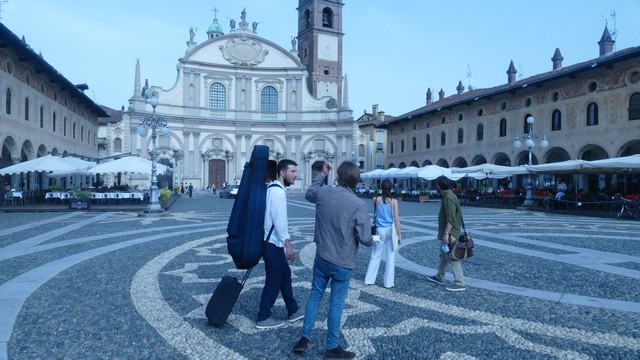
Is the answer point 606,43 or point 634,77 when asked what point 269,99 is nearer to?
point 606,43

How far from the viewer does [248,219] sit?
14.1 ft

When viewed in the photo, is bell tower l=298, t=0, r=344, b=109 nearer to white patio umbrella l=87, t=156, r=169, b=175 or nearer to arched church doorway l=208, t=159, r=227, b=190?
arched church doorway l=208, t=159, r=227, b=190

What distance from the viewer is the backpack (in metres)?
4.32

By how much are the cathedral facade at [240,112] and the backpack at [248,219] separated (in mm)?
43429

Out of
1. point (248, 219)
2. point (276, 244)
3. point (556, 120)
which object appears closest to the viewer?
point (248, 219)

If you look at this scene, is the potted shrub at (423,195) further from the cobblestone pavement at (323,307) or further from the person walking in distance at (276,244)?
the person walking in distance at (276,244)

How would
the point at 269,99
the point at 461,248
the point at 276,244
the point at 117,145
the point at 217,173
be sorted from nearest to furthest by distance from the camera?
the point at 276,244 → the point at 461,248 → the point at 117,145 → the point at 217,173 → the point at 269,99

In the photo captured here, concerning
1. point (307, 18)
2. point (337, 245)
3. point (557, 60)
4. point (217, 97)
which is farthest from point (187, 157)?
point (337, 245)

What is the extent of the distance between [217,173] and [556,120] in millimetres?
33146

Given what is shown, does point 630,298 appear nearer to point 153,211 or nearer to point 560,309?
point 560,309

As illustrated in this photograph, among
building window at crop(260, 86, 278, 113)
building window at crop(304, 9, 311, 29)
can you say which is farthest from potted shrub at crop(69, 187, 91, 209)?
building window at crop(304, 9, 311, 29)

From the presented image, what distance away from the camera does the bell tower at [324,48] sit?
182 feet

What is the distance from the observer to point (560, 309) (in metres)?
5.39

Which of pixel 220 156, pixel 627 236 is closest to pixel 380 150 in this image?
pixel 220 156
